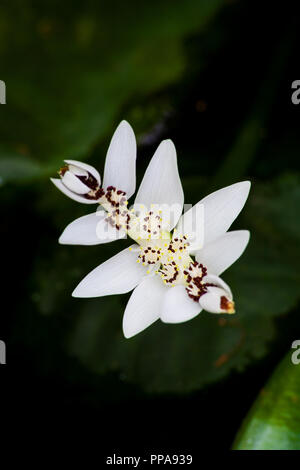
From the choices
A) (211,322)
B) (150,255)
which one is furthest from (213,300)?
(211,322)

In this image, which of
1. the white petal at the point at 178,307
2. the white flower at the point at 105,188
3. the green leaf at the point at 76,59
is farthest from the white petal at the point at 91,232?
the green leaf at the point at 76,59

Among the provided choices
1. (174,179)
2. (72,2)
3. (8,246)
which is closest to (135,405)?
(8,246)

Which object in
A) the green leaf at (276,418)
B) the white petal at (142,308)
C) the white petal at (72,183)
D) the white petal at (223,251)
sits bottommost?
the green leaf at (276,418)

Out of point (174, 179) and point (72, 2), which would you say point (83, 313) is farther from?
point (72, 2)

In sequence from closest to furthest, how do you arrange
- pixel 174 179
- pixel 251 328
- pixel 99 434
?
pixel 174 179
pixel 251 328
pixel 99 434

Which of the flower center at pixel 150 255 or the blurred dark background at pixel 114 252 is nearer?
the flower center at pixel 150 255

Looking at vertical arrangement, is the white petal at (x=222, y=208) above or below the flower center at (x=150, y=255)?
above

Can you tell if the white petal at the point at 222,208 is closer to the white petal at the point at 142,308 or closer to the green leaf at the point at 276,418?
the white petal at the point at 142,308

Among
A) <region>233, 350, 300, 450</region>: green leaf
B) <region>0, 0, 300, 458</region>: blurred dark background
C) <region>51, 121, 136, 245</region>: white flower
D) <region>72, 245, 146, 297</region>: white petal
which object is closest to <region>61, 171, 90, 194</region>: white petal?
<region>51, 121, 136, 245</region>: white flower
